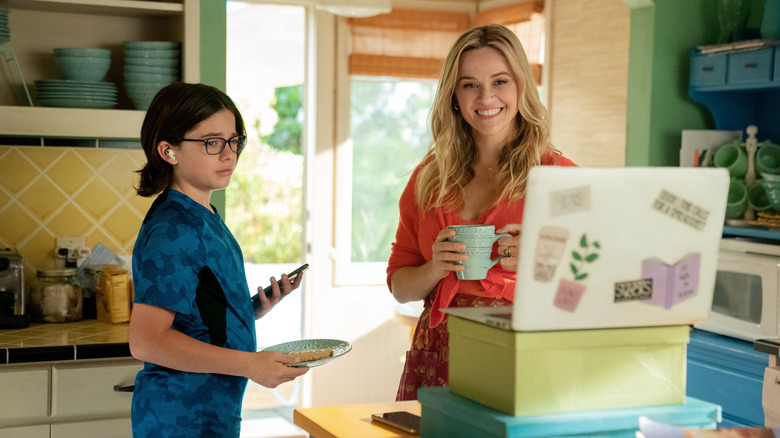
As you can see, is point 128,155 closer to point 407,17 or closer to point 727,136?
point 407,17

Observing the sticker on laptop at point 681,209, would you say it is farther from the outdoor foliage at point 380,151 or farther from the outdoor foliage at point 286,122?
the outdoor foliage at point 286,122

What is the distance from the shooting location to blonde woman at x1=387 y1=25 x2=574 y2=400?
190 cm

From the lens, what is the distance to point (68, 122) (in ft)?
9.09

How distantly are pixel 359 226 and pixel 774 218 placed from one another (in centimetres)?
235

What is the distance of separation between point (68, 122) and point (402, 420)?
1.84 m

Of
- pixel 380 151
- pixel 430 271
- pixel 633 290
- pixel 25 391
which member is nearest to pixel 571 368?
pixel 633 290

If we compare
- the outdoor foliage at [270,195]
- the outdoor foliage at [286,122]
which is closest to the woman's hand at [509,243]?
the outdoor foliage at [270,195]

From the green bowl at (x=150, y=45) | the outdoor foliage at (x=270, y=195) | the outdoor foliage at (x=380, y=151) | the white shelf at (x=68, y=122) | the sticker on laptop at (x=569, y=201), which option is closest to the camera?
the sticker on laptop at (x=569, y=201)

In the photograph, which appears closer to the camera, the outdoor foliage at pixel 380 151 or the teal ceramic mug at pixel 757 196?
the teal ceramic mug at pixel 757 196

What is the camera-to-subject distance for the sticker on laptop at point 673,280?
3.91 ft

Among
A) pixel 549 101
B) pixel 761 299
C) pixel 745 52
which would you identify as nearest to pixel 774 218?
pixel 761 299

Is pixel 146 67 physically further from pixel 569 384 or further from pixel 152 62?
pixel 569 384

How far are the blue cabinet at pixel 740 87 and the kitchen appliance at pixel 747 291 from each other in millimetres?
628

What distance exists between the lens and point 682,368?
1.28 m
